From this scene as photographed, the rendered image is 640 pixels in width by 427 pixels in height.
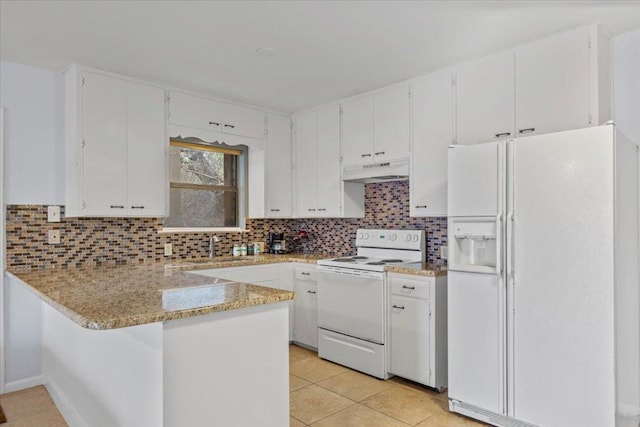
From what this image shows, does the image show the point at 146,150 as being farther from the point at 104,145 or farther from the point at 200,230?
the point at 200,230

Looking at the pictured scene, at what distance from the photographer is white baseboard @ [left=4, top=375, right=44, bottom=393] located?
304 centimetres

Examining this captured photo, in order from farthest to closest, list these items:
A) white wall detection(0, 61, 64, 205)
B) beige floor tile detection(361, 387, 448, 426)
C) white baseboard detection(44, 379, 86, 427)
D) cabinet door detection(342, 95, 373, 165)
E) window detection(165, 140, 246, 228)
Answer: window detection(165, 140, 246, 228), cabinet door detection(342, 95, 373, 165), white wall detection(0, 61, 64, 205), beige floor tile detection(361, 387, 448, 426), white baseboard detection(44, 379, 86, 427)

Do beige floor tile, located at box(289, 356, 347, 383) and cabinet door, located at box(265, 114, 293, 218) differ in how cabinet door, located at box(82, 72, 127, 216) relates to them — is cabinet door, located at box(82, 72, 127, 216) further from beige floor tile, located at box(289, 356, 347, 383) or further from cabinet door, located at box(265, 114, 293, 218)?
beige floor tile, located at box(289, 356, 347, 383)

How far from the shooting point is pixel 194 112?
3.77m

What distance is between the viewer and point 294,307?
4.10 meters

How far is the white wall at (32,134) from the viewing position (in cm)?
309

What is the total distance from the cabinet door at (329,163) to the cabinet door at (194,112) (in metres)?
1.02

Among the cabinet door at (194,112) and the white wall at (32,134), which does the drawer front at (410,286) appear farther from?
the white wall at (32,134)

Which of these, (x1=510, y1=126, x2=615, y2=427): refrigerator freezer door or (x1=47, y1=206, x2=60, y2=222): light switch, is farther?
(x1=47, y1=206, x2=60, y2=222): light switch

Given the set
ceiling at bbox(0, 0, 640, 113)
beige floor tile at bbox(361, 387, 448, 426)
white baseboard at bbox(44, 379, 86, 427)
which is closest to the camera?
ceiling at bbox(0, 0, 640, 113)

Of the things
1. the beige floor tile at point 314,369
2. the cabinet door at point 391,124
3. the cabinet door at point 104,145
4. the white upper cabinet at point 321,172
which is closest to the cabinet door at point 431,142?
the cabinet door at point 391,124

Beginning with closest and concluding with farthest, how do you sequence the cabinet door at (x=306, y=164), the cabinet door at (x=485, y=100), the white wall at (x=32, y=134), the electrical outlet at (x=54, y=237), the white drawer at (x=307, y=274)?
the cabinet door at (x=485, y=100)
the white wall at (x=32, y=134)
the electrical outlet at (x=54, y=237)
the white drawer at (x=307, y=274)
the cabinet door at (x=306, y=164)

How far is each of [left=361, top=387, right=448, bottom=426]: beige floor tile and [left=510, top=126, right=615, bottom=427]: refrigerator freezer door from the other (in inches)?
22.7

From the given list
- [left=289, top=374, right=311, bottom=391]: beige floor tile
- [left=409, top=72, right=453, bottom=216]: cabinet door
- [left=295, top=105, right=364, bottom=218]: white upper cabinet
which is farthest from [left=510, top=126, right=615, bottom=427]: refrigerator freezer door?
[left=295, top=105, right=364, bottom=218]: white upper cabinet
